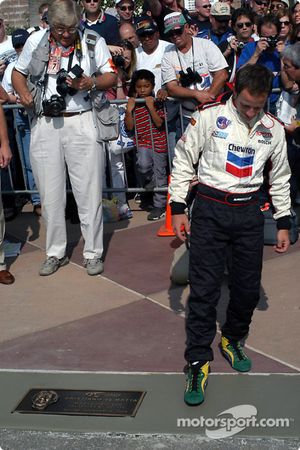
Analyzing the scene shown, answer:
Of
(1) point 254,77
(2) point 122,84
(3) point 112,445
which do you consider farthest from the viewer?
(2) point 122,84

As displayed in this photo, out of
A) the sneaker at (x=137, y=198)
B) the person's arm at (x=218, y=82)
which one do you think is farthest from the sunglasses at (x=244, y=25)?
the sneaker at (x=137, y=198)

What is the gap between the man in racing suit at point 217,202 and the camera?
4.27 m

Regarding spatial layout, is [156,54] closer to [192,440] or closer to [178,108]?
[178,108]

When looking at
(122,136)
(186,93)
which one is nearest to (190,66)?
(186,93)

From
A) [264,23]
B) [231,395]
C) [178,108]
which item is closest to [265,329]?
[231,395]

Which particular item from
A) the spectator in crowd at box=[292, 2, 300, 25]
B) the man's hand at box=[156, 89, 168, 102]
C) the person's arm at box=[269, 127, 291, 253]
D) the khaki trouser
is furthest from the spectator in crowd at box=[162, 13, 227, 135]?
the person's arm at box=[269, 127, 291, 253]

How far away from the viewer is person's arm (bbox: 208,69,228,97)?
24.5 feet

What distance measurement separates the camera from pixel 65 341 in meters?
5.17

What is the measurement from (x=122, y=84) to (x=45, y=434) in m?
5.33

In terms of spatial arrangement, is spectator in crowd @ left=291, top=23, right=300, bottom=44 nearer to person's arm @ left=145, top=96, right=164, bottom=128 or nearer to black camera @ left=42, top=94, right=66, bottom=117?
person's arm @ left=145, top=96, right=164, bottom=128

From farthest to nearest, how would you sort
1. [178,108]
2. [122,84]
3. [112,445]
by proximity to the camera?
[122,84]
[178,108]
[112,445]

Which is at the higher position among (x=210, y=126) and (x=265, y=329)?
(x=210, y=126)

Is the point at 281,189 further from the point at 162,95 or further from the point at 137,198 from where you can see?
the point at 137,198

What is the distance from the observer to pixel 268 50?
8.00m
